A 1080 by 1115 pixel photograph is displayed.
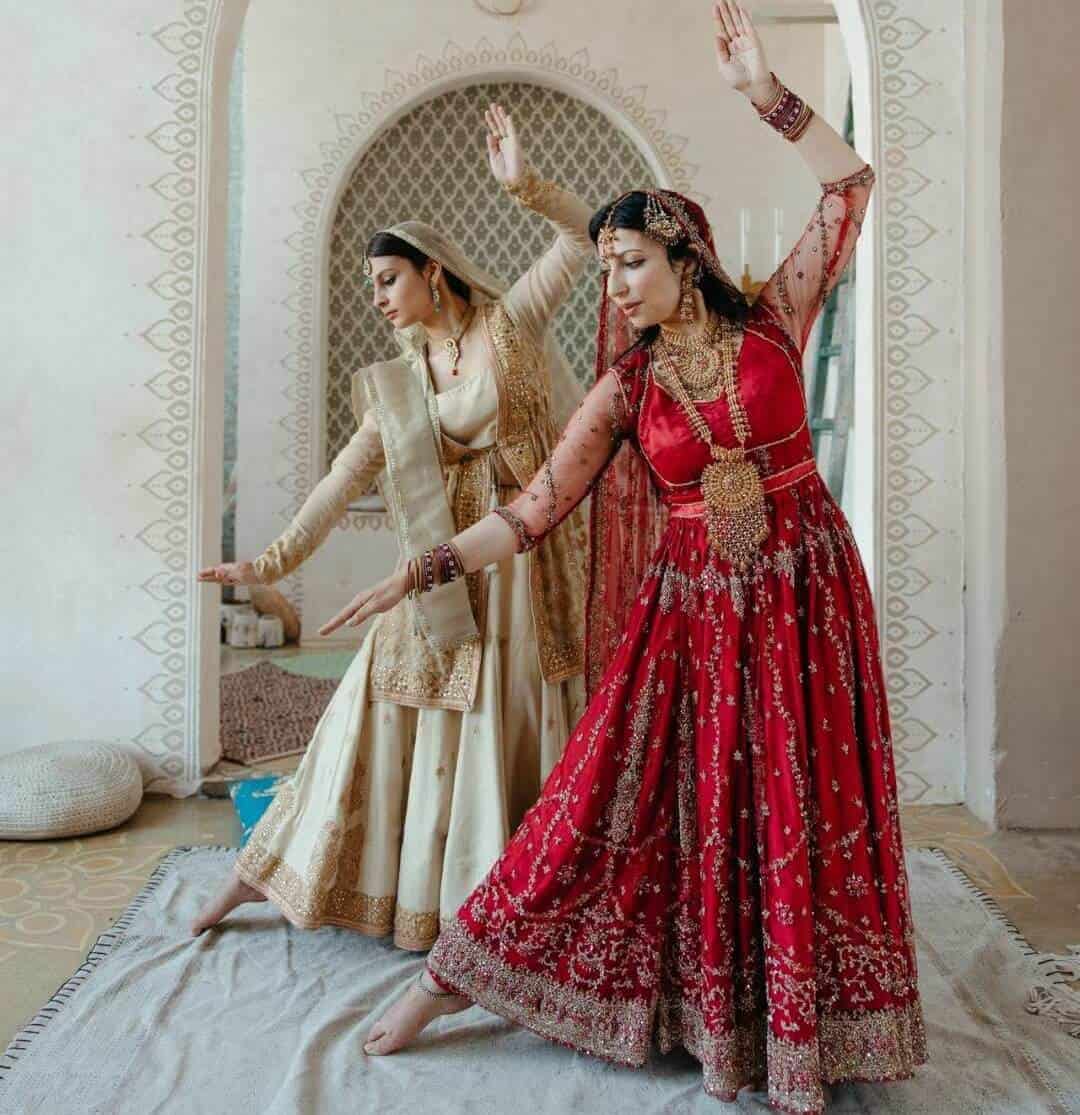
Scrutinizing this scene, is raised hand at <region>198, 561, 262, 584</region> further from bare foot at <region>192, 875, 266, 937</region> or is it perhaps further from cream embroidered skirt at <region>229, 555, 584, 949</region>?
bare foot at <region>192, 875, 266, 937</region>

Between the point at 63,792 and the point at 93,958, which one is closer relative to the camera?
the point at 93,958

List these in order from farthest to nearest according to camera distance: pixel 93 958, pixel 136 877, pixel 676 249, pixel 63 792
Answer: pixel 63 792
pixel 136 877
pixel 93 958
pixel 676 249

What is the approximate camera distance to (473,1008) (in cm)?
212

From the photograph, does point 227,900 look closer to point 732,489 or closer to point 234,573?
point 234,573

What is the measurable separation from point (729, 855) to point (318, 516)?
1204 millimetres

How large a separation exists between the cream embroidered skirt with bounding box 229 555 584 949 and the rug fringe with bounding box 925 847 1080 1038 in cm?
110

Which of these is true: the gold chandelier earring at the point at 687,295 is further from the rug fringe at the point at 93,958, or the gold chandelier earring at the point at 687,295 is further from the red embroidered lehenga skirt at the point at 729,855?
the rug fringe at the point at 93,958

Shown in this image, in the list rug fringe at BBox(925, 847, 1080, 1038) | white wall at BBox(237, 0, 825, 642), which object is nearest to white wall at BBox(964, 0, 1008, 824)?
rug fringe at BBox(925, 847, 1080, 1038)

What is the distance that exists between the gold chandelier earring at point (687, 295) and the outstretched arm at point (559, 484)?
0.58 feet

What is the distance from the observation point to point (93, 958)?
7.59 feet

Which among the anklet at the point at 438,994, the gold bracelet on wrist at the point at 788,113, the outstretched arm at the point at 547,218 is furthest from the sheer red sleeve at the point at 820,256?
the anklet at the point at 438,994

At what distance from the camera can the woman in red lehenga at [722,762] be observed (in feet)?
5.62

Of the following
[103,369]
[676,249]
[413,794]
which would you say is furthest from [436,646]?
[103,369]

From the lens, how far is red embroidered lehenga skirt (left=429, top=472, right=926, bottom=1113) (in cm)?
170
